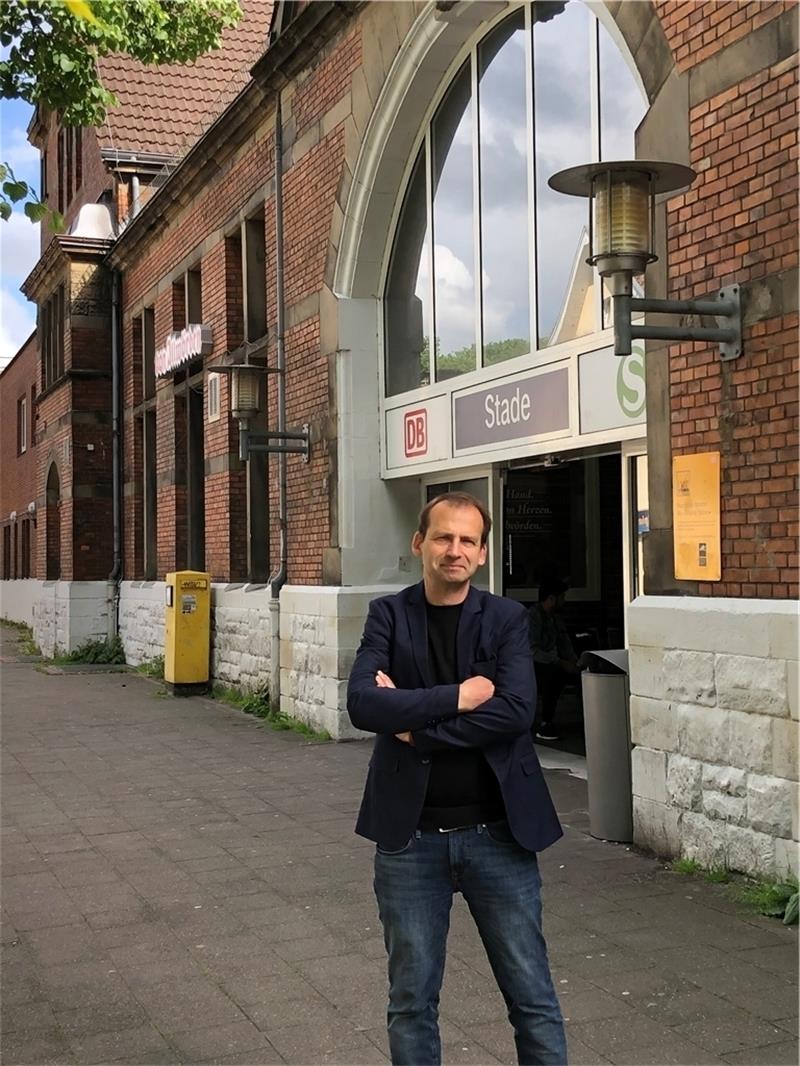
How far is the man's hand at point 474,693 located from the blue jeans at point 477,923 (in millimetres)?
343

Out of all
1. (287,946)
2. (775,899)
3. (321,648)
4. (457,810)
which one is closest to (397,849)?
(457,810)

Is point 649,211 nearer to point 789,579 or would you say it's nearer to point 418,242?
point 789,579

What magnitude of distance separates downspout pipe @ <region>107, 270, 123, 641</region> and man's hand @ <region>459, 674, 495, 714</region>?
1854cm

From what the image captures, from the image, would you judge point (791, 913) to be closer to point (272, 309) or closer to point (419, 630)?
point (419, 630)

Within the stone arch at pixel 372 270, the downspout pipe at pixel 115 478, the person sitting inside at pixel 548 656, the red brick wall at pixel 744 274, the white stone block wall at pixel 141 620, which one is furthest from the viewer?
the downspout pipe at pixel 115 478

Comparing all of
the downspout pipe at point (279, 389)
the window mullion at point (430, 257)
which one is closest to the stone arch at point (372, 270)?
the window mullion at point (430, 257)

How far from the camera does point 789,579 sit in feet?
18.4

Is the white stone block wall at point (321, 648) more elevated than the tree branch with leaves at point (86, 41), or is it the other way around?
the tree branch with leaves at point (86, 41)

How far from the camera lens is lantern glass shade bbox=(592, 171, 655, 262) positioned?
5613 mm

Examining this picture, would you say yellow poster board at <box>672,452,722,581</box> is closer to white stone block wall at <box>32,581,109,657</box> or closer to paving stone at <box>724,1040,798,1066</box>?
paving stone at <box>724,1040,798,1066</box>

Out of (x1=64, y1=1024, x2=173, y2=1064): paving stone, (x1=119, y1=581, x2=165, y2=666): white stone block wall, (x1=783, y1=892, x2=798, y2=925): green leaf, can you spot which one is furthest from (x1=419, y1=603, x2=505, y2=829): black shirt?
(x1=119, y1=581, x2=165, y2=666): white stone block wall

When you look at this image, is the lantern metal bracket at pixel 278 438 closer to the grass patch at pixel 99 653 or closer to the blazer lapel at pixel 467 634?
the blazer lapel at pixel 467 634

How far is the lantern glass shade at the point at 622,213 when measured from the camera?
5.61 meters

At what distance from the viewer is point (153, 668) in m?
18.0
